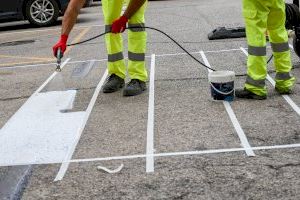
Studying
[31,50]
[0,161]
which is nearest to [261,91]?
[0,161]

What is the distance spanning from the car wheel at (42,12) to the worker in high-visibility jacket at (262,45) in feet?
29.4

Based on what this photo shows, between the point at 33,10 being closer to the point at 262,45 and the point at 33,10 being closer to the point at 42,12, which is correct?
the point at 42,12

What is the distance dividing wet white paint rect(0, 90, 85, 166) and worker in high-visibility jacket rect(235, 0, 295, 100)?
67.8 inches

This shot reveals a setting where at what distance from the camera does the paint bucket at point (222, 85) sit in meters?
5.34

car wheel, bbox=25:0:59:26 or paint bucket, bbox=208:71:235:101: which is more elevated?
paint bucket, bbox=208:71:235:101

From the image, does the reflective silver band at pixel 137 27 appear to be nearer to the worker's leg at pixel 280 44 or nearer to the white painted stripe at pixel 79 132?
the white painted stripe at pixel 79 132

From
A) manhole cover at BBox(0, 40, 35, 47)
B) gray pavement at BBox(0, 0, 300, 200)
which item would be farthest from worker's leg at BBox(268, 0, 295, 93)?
manhole cover at BBox(0, 40, 35, 47)

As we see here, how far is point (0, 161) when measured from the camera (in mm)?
4281

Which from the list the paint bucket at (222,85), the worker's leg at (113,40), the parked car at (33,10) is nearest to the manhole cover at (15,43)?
the parked car at (33,10)

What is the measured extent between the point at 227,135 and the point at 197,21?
8.03 m

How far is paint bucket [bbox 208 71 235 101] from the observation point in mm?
5336

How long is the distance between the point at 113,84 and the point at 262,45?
69.9 inches

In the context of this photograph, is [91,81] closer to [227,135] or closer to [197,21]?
[227,135]

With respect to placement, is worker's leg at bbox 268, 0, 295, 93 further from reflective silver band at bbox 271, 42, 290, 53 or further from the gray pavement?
the gray pavement
